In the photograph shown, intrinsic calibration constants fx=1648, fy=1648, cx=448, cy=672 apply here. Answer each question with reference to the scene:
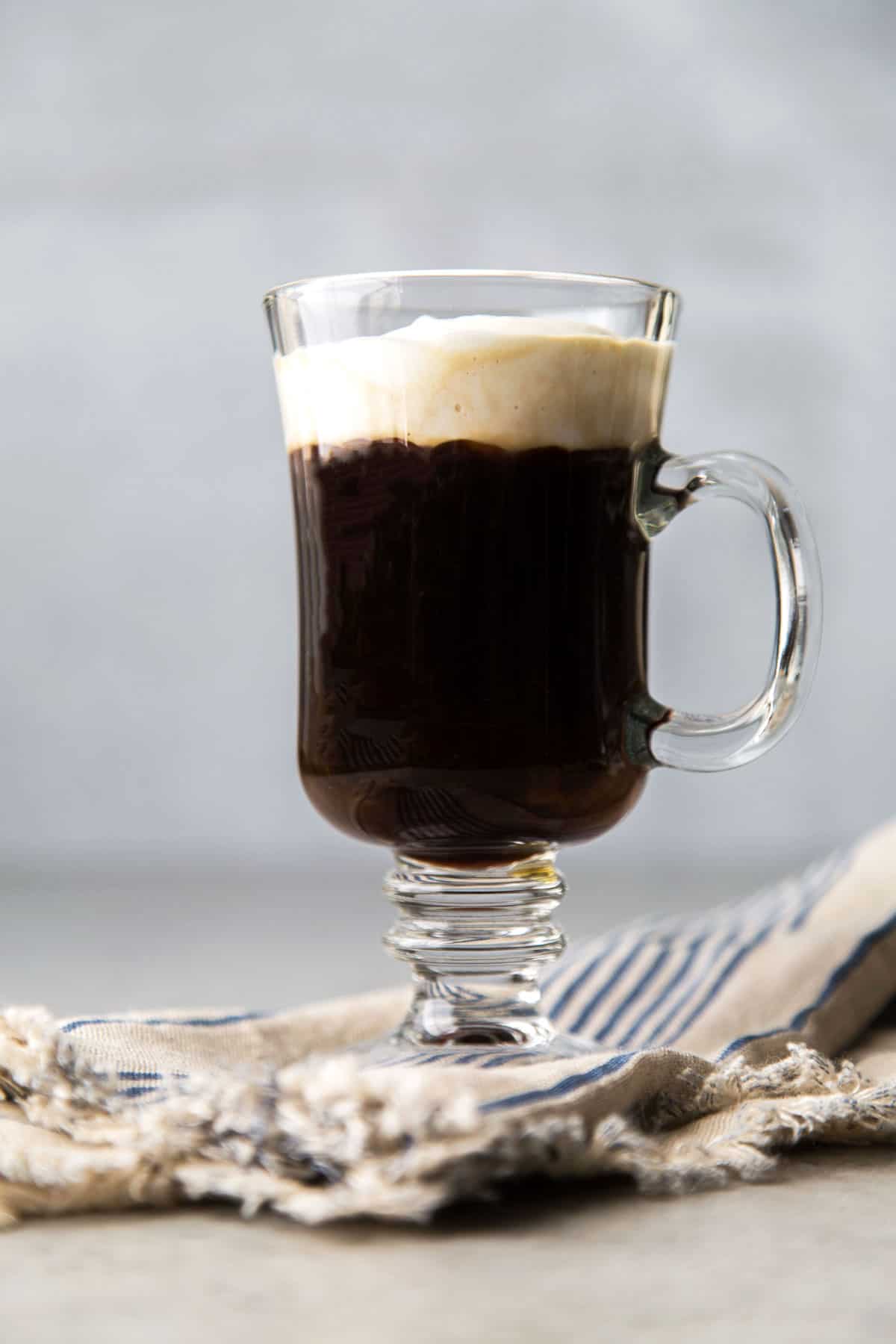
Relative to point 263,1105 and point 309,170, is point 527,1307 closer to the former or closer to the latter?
point 263,1105

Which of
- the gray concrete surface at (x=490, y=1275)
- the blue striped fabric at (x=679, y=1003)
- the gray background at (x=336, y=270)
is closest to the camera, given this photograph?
the gray concrete surface at (x=490, y=1275)

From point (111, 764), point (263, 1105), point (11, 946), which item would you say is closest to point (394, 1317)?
point (263, 1105)

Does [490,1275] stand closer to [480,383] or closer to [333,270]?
[480,383]

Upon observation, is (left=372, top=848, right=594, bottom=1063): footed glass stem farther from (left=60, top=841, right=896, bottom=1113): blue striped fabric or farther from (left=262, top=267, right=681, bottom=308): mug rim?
(left=262, top=267, right=681, bottom=308): mug rim

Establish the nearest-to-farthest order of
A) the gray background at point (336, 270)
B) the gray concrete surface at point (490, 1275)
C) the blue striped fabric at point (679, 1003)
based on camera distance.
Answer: the gray concrete surface at point (490, 1275)
the blue striped fabric at point (679, 1003)
the gray background at point (336, 270)

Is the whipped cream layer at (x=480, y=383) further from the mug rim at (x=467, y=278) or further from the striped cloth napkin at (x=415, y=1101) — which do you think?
the striped cloth napkin at (x=415, y=1101)

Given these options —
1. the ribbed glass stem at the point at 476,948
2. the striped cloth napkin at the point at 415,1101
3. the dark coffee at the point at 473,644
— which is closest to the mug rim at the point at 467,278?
the dark coffee at the point at 473,644

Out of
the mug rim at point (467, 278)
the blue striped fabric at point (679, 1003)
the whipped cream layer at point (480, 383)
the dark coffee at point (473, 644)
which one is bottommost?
the blue striped fabric at point (679, 1003)

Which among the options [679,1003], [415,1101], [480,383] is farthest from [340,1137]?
[679,1003]
